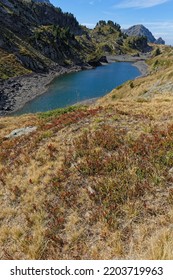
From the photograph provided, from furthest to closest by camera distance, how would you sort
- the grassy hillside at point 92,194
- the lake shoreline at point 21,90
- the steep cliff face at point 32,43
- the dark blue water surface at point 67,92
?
the steep cliff face at point 32,43, the dark blue water surface at point 67,92, the lake shoreline at point 21,90, the grassy hillside at point 92,194

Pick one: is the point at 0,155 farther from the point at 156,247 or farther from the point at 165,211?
the point at 156,247

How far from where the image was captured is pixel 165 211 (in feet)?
29.6

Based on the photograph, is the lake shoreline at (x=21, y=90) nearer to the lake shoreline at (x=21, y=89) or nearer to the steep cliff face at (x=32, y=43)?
the lake shoreline at (x=21, y=89)

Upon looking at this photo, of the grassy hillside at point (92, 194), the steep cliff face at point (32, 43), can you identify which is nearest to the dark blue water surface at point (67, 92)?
the steep cliff face at point (32, 43)

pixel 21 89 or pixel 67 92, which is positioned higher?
pixel 21 89

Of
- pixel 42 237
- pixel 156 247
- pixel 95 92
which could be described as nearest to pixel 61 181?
pixel 42 237

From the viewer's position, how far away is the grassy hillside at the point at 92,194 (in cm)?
837

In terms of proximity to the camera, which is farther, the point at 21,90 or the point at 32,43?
the point at 32,43

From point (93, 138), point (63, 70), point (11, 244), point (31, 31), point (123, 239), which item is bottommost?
point (11, 244)

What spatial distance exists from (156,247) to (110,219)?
106 inches

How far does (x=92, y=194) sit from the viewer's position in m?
10.7

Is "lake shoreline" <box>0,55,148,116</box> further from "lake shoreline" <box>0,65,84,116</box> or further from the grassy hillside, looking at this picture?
the grassy hillside

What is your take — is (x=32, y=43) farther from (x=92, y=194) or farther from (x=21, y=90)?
(x=92, y=194)

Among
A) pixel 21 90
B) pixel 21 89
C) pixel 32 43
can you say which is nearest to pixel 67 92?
pixel 21 90
